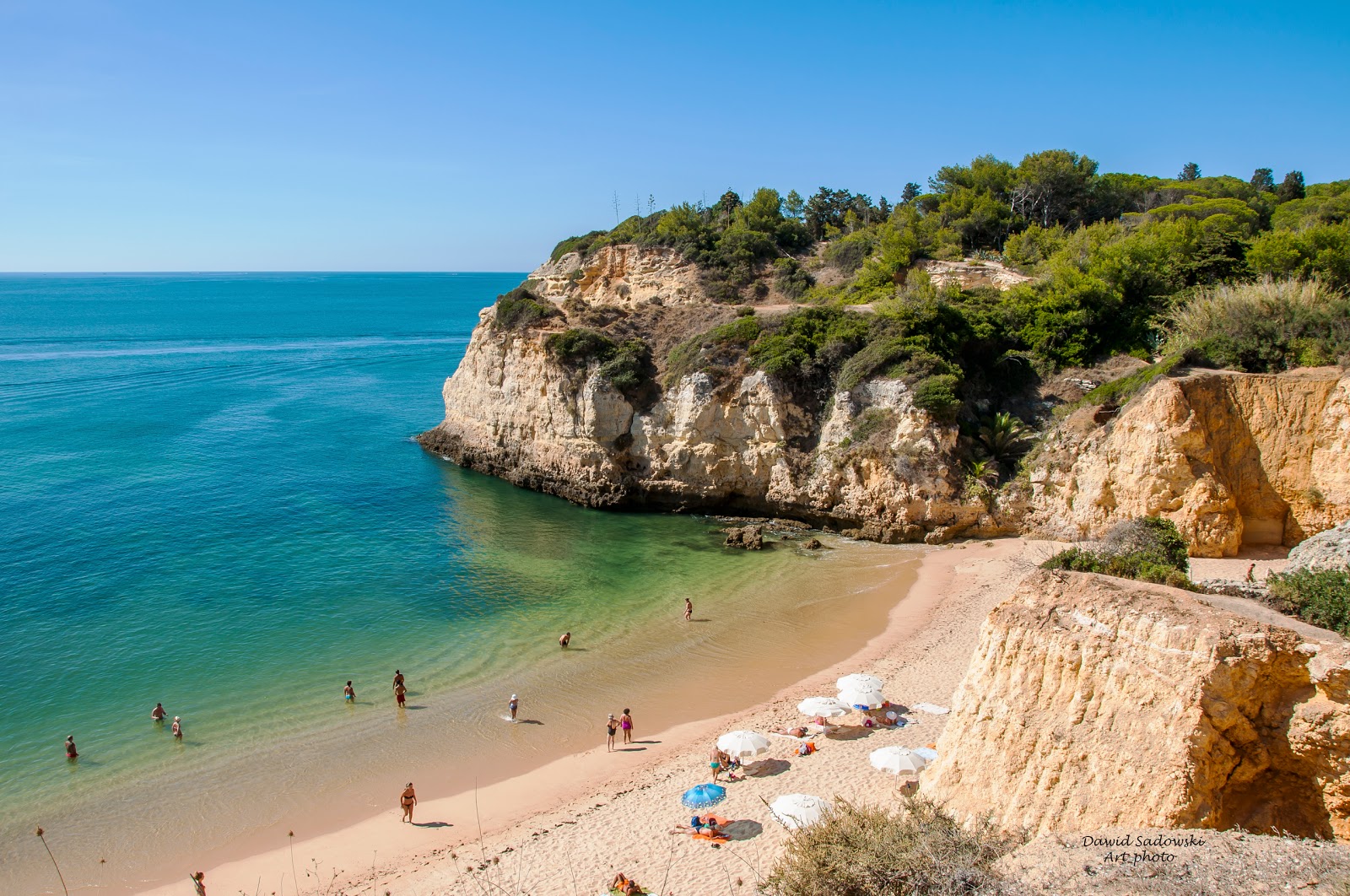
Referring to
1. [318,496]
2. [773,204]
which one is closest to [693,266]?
[773,204]

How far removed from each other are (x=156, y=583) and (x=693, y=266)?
2938 centimetres

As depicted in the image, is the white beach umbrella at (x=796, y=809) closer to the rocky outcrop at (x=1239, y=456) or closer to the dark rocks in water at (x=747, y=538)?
the dark rocks in water at (x=747, y=538)

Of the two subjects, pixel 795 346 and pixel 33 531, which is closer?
pixel 33 531

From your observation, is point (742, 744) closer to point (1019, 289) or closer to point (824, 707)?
point (824, 707)

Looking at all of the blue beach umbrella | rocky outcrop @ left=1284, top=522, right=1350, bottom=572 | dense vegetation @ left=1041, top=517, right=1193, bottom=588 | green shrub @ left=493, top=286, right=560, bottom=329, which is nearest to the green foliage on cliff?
green shrub @ left=493, top=286, right=560, bottom=329

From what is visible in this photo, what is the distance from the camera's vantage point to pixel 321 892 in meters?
13.2

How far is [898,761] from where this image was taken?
14.7 meters

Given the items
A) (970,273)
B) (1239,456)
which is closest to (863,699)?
(1239,456)

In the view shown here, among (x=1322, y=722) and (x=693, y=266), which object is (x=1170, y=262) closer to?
(x=693, y=266)

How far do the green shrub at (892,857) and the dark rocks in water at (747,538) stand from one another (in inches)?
733

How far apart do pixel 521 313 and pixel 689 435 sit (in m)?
11.6

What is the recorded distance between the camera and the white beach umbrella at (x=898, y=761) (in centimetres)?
1458

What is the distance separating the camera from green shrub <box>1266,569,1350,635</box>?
11336 mm

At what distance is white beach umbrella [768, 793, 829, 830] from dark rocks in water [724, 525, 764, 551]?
1521cm
